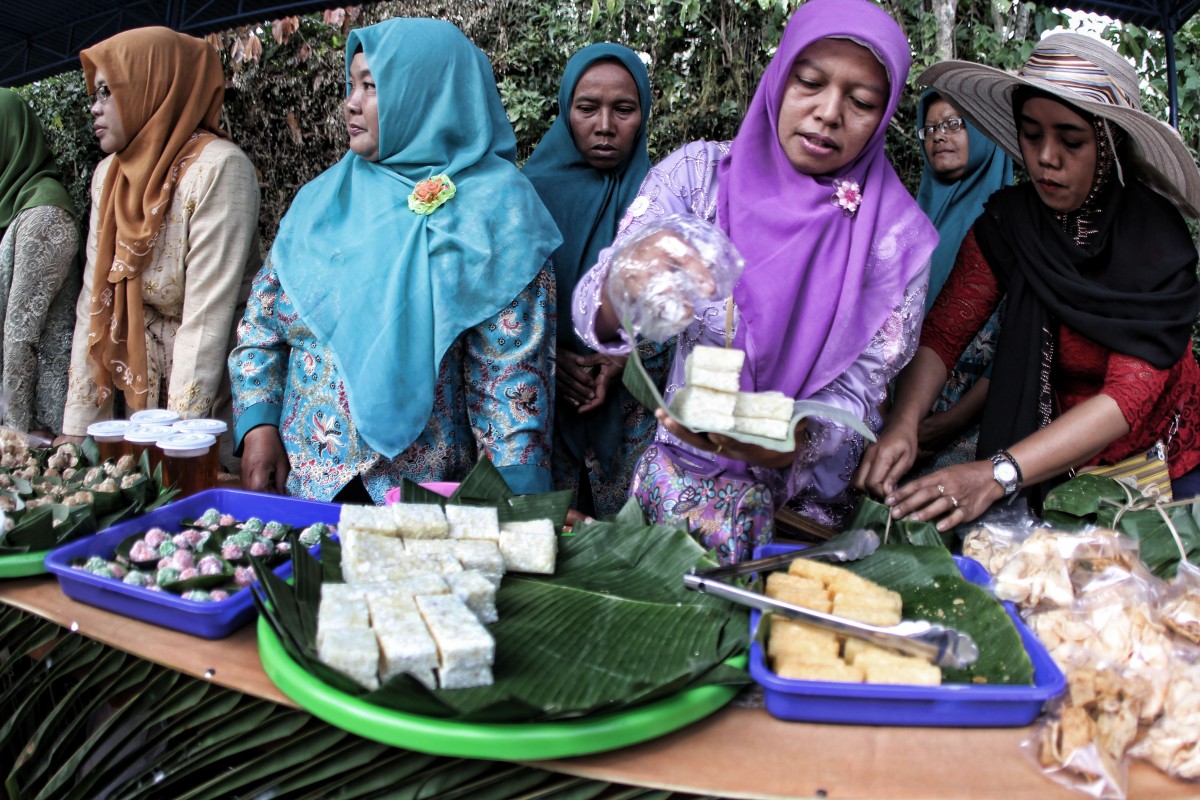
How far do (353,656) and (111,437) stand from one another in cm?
134

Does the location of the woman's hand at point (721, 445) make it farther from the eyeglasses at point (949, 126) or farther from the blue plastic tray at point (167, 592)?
the eyeglasses at point (949, 126)

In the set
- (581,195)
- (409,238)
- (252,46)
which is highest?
(252,46)

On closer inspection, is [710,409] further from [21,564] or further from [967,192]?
Answer: [967,192]

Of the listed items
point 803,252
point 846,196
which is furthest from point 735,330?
point 846,196

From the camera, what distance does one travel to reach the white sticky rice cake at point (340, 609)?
1296 mm

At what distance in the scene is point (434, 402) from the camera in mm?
2406

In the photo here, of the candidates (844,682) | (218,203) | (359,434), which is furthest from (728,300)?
(218,203)

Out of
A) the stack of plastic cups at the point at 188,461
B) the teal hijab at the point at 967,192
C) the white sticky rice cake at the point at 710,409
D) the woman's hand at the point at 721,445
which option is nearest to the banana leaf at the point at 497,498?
the woman's hand at the point at 721,445

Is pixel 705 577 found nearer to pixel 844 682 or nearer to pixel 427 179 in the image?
pixel 844 682

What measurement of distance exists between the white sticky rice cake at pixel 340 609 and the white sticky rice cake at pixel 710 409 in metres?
0.61

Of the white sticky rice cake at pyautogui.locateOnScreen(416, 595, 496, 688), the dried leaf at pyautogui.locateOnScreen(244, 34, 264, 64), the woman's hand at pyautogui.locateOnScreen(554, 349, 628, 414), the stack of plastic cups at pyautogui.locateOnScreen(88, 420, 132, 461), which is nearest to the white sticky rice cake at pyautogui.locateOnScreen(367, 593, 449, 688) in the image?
the white sticky rice cake at pyautogui.locateOnScreen(416, 595, 496, 688)

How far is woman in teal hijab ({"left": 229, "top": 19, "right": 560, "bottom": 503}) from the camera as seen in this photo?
7.72ft

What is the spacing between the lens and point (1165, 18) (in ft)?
11.7

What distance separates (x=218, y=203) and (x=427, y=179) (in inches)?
44.1
